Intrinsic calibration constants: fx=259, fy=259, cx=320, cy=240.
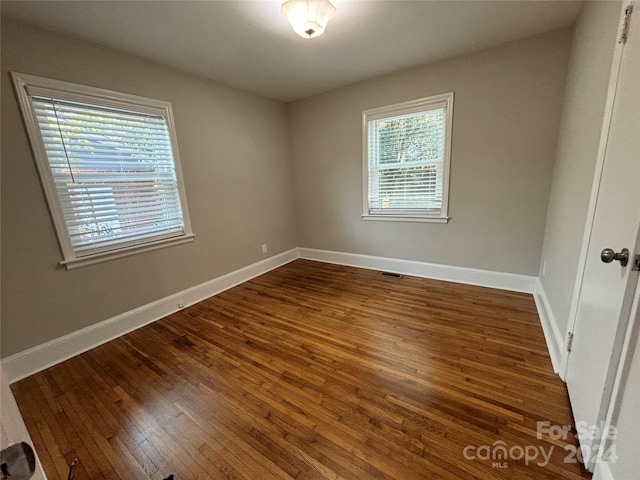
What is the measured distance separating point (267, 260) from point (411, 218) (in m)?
2.13

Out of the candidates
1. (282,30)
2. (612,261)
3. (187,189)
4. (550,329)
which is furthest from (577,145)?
(187,189)

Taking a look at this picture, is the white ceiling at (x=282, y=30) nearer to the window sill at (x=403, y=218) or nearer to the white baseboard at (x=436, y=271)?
the window sill at (x=403, y=218)

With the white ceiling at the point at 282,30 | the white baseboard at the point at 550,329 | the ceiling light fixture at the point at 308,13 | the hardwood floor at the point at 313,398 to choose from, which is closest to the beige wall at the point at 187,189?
the white ceiling at the point at 282,30

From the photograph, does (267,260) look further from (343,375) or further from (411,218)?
(343,375)

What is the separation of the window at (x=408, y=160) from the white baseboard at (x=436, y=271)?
603 mm

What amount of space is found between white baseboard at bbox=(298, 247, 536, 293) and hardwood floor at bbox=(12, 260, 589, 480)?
0.29 m

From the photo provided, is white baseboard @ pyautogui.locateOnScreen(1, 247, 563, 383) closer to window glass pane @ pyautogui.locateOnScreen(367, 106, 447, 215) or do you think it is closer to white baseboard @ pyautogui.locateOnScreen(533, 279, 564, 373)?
white baseboard @ pyautogui.locateOnScreen(533, 279, 564, 373)

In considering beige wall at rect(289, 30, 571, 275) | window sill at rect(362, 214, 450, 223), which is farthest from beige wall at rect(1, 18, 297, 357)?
window sill at rect(362, 214, 450, 223)

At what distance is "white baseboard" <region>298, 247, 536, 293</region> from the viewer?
2850 millimetres

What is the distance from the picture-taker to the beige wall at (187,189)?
72.6 inches

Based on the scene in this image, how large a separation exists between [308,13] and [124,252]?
2478 millimetres

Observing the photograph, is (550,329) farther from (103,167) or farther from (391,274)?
(103,167)

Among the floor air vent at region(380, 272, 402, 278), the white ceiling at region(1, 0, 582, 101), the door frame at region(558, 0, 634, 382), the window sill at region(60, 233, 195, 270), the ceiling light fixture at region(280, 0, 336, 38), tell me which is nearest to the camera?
the door frame at region(558, 0, 634, 382)

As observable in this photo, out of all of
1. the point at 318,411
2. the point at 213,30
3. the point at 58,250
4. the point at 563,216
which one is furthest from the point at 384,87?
the point at 58,250
